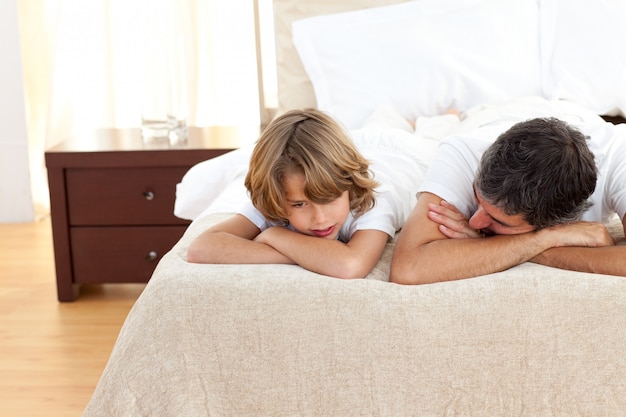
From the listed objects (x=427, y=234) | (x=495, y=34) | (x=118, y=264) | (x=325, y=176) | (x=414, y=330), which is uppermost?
(x=495, y=34)

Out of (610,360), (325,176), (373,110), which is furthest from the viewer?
(373,110)

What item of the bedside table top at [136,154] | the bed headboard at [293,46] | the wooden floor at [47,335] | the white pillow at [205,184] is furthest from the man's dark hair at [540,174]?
the bed headboard at [293,46]

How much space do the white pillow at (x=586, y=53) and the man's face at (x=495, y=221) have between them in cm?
125

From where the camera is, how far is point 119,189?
113 inches

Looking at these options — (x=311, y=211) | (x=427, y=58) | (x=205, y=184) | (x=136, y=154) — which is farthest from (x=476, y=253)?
(x=136, y=154)

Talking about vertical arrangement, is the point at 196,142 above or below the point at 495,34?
below

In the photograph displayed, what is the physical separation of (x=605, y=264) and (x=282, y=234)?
22.4 inches

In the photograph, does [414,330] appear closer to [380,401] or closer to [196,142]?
[380,401]

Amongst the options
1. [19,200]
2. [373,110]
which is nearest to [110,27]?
[19,200]

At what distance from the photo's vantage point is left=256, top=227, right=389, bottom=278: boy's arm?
5.31 feet

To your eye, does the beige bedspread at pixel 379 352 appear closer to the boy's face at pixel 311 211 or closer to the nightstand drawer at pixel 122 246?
the boy's face at pixel 311 211

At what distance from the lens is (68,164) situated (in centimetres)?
283

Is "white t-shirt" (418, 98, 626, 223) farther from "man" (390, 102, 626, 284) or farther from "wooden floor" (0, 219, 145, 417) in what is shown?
"wooden floor" (0, 219, 145, 417)

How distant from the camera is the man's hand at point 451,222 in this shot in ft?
5.49
